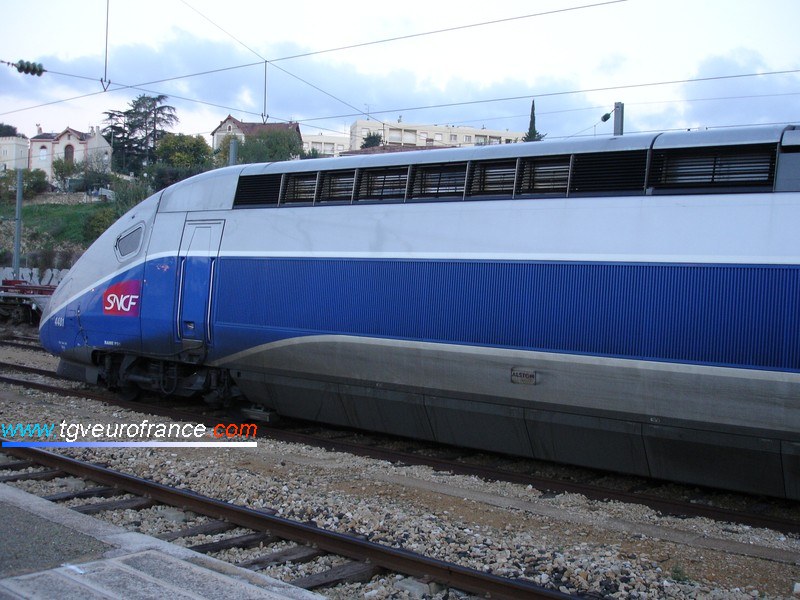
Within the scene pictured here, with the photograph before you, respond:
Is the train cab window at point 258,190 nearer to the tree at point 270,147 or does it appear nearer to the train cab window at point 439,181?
the train cab window at point 439,181

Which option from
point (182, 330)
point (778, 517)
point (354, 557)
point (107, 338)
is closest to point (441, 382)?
point (354, 557)

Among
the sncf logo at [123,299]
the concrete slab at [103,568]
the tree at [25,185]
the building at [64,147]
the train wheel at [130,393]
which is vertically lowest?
the concrete slab at [103,568]

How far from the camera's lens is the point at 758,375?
6.41 metres

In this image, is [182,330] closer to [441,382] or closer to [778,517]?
[441,382]

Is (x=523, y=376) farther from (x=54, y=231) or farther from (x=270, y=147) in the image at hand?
(x=54, y=231)

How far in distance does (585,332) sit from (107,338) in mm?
7750

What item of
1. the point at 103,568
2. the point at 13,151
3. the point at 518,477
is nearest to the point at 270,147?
the point at 518,477

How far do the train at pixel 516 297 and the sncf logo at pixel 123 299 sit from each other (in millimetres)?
48

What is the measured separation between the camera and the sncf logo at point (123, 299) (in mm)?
11180

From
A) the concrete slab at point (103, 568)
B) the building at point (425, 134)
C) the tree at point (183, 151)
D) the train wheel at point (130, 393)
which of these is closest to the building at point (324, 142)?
the building at point (425, 134)

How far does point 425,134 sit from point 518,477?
87.0 metres

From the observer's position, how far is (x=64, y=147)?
94.1 m

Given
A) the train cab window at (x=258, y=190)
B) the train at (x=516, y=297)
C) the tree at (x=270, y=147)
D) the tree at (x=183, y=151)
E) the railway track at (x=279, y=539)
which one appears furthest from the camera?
the tree at (x=183, y=151)

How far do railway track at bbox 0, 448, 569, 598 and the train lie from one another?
260cm
